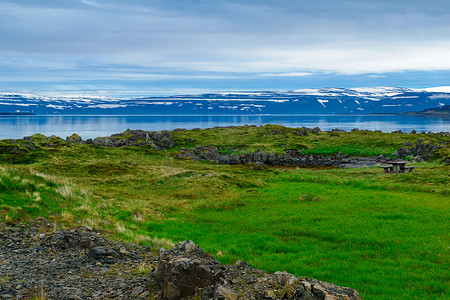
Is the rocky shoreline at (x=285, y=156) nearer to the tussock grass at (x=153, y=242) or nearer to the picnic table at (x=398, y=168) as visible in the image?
the picnic table at (x=398, y=168)

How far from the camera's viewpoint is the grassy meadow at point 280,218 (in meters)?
13.5

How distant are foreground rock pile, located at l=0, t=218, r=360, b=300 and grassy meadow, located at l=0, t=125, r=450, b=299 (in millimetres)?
2550

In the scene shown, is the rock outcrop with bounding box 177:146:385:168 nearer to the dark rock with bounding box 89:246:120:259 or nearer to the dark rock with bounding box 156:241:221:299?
the dark rock with bounding box 89:246:120:259

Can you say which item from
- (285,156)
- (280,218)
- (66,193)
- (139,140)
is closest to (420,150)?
(285,156)

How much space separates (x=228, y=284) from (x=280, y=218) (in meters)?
13.0

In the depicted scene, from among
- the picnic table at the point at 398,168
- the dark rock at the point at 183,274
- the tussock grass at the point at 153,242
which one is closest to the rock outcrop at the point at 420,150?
the picnic table at the point at 398,168

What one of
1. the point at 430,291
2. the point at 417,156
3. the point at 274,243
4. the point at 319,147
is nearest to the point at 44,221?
the point at 274,243

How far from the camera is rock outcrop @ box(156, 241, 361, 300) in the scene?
941 centimetres

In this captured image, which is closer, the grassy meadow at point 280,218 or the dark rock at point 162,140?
the grassy meadow at point 280,218

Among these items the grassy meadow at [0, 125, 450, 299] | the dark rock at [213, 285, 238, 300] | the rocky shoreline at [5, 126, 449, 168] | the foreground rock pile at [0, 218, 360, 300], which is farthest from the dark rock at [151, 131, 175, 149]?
the dark rock at [213, 285, 238, 300]

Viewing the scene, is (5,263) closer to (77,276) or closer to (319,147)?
(77,276)

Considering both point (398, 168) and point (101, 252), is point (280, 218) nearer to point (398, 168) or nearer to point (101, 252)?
point (101, 252)

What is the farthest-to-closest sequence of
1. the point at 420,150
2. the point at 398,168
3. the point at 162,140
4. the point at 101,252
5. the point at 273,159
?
the point at 162,140, the point at 273,159, the point at 420,150, the point at 398,168, the point at 101,252

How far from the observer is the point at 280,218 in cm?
2273
